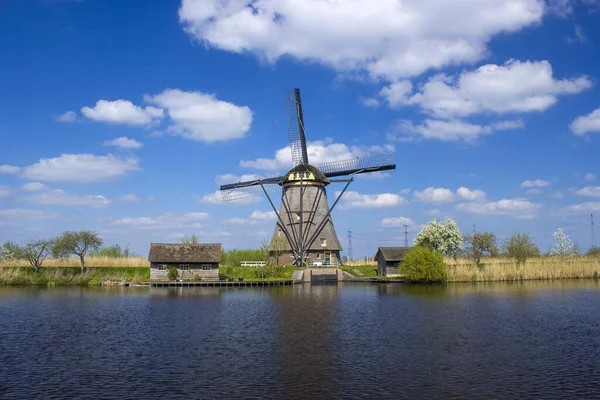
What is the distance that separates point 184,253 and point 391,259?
24.1 meters

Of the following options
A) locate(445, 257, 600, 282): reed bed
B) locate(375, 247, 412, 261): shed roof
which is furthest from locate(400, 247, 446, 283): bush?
locate(375, 247, 412, 261): shed roof

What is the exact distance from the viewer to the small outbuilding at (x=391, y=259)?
58.8 m

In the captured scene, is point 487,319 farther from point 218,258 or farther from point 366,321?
point 218,258

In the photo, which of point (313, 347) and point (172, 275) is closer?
point (313, 347)

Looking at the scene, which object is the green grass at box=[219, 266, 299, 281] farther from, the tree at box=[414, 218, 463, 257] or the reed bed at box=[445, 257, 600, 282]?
the tree at box=[414, 218, 463, 257]

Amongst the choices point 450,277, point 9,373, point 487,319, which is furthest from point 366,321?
point 450,277

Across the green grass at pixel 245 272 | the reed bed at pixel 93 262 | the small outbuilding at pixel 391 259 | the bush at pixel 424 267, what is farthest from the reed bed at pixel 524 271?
the reed bed at pixel 93 262

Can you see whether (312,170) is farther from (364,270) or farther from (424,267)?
(424,267)

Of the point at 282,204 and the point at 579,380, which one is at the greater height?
the point at 282,204

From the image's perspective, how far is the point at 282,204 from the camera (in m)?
61.6

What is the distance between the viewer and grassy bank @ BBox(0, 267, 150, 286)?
50.9 m

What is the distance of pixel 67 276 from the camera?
5225 centimetres

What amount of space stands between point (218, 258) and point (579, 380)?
1691 inches

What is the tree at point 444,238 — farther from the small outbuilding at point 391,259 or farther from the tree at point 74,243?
the tree at point 74,243
